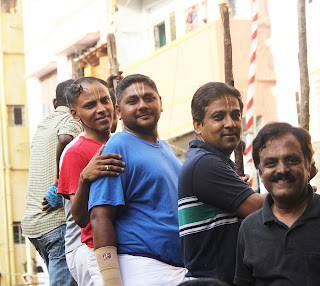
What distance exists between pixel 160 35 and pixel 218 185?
1399 centimetres

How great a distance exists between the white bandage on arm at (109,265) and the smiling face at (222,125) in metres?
0.78

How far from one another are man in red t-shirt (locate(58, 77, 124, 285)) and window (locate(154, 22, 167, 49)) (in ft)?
40.0

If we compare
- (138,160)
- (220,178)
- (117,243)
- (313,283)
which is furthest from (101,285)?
(313,283)

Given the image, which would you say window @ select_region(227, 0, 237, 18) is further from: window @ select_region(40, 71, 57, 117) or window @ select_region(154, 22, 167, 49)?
window @ select_region(40, 71, 57, 117)

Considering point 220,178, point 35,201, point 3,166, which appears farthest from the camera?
point 3,166

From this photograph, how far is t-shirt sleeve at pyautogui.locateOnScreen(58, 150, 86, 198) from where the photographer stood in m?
5.03

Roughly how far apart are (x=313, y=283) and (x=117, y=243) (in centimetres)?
137

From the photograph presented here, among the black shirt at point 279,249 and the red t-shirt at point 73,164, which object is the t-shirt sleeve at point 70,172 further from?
the black shirt at point 279,249

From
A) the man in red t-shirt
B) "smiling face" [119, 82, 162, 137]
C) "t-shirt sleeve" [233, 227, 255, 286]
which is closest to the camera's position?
"t-shirt sleeve" [233, 227, 255, 286]

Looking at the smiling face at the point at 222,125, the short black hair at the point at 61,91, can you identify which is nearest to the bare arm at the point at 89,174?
the smiling face at the point at 222,125

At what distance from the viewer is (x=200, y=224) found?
4.07m

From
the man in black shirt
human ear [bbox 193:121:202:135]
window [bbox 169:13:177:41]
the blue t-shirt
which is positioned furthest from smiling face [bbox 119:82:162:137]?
window [bbox 169:13:177:41]

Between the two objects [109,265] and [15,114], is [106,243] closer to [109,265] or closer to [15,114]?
[109,265]

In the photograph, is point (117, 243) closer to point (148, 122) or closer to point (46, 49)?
point (148, 122)
